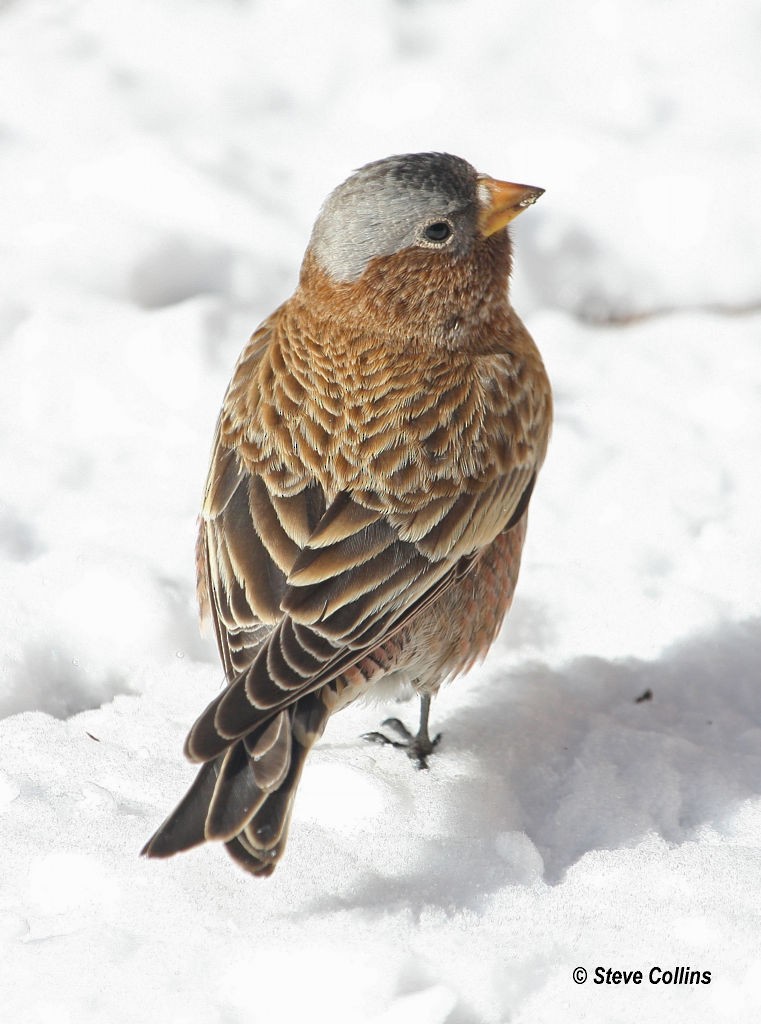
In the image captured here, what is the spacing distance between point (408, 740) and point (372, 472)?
1.08 meters

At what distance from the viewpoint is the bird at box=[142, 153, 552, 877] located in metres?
3.60

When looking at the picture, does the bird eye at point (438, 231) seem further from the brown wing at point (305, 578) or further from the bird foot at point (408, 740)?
the bird foot at point (408, 740)

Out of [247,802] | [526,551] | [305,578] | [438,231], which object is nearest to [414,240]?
[438,231]

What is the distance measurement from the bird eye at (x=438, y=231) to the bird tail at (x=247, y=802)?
177 centimetres

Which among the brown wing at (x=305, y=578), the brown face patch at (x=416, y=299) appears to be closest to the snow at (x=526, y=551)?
the brown wing at (x=305, y=578)

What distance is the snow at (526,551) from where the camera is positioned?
3.34m

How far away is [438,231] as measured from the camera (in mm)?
4316

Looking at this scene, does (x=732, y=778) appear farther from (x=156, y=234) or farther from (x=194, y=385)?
(x=156, y=234)

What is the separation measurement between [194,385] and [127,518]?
0.88m

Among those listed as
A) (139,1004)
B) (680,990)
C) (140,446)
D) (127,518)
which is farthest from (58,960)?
(140,446)

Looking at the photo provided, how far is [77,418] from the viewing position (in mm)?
5582

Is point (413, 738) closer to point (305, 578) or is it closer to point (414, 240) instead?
point (305, 578)

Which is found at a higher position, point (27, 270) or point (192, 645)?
point (27, 270)

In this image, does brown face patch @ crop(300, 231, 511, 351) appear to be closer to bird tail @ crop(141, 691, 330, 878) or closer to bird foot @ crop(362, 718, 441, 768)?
bird foot @ crop(362, 718, 441, 768)
